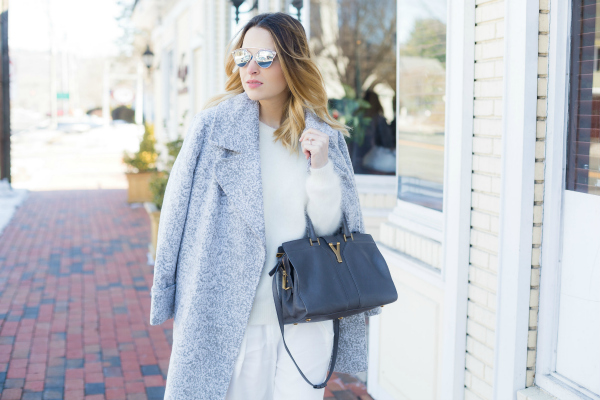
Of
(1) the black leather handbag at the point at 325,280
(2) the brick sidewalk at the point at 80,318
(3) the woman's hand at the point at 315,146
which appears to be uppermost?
(3) the woman's hand at the point at 315,146

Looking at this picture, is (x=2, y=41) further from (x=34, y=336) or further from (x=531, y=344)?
(x=531, y=344)

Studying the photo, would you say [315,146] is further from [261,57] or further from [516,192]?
[516,192]

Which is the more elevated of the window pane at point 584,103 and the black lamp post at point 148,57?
the black lamp post at point 148,57

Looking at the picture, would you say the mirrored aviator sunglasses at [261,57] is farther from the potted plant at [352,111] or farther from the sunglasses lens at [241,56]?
the potted plant at [352,111]

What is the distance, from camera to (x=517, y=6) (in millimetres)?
2178

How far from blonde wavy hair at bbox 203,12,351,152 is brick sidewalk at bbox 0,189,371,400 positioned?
2.13m

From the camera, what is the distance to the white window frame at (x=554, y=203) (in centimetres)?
214

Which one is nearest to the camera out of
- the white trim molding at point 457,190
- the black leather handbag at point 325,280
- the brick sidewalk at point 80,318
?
the black leather handbag at point 325,280

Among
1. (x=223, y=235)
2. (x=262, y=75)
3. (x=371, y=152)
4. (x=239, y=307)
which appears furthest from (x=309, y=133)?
(x=371, y=152)

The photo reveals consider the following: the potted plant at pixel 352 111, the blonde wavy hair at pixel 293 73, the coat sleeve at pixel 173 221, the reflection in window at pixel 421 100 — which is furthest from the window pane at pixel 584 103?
the potted plant at pixel 352 111

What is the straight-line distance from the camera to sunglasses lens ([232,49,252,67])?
6.46 ft

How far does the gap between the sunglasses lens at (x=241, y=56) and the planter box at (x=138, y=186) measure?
31.0ft

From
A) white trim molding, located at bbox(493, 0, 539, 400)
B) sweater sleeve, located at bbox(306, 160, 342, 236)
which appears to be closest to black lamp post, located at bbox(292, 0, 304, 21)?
white trim molding, located at bbox(493, 0, 539, 400)

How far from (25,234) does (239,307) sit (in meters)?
7.45
